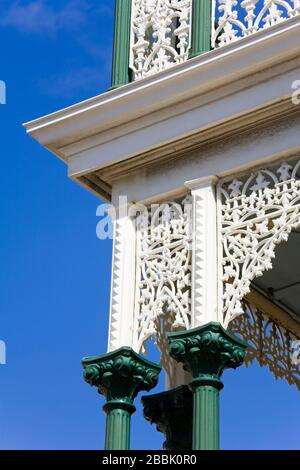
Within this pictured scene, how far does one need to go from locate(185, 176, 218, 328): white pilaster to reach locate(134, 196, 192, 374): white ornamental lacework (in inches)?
3.8

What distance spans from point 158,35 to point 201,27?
0.45 m

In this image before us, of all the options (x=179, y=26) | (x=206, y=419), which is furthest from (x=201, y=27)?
(x=206, y=419)

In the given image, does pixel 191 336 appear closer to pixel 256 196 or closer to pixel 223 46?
pixel 256 196

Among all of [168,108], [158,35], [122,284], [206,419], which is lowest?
[206,419]

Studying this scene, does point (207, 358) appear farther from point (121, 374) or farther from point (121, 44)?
point (121, 44)

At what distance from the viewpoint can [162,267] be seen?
9.62 metres

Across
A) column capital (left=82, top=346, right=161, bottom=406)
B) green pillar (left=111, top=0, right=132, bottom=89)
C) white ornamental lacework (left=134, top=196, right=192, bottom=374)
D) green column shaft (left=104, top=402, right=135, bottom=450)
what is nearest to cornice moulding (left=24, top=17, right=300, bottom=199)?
green pillar (left=111, top=0, right=132, bottom=89)

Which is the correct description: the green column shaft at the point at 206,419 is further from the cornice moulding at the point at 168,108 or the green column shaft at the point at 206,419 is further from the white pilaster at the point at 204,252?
the cornice moulding at the point at 168,108

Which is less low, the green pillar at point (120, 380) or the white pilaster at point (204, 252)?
the white pilaster at point (204, 252)

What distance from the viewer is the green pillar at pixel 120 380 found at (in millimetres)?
9234

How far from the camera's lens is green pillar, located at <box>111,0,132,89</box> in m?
10.2

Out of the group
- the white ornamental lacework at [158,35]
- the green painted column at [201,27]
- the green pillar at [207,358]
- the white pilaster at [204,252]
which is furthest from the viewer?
the white ornamental lacework at [158,35]

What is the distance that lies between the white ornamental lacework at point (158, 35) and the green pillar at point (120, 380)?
226 cm

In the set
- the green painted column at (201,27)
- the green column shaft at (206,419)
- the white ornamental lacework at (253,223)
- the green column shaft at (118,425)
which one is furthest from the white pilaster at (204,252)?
the green painted column at (201,27)
